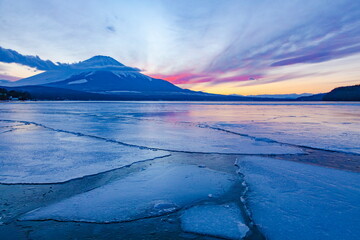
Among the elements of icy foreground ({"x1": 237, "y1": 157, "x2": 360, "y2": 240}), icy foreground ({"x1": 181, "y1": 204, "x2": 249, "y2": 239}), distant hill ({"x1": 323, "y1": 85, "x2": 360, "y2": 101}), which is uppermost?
distant hill ({"x1": 323, "y1": 85, "x2": 360, "y2": 101})

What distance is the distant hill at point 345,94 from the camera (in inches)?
4557

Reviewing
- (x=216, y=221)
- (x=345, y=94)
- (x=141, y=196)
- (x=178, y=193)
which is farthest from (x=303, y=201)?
(x=345, y=94)

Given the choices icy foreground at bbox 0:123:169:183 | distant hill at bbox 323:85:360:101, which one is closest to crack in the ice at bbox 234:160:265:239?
icy foreground at bbox 0:123:169:183

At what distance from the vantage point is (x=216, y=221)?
2.75 m

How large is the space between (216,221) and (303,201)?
145 cm

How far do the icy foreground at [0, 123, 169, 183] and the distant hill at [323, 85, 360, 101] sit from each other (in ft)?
466

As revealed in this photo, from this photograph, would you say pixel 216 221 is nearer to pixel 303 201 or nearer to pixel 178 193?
pixel 178 193

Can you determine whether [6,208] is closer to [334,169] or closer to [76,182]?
[76,182]

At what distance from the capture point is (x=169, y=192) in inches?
141

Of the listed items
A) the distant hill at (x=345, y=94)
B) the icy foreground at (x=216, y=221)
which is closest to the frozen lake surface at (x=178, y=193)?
the icy foreground at (x=216, y=221)

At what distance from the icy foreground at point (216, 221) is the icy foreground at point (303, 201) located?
251 millimetres

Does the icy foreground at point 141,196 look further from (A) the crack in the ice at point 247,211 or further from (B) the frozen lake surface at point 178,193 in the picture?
(A) the crack in the ice at point 247,211

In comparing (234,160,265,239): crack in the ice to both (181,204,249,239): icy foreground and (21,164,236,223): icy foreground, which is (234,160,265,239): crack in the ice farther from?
(21,164,236,223): icy foreground

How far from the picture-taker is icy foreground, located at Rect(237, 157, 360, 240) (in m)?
2.53
